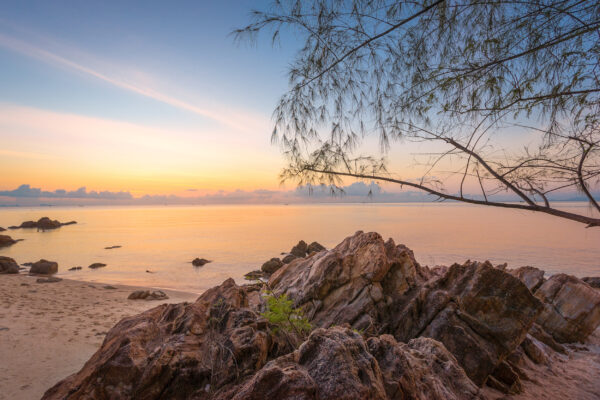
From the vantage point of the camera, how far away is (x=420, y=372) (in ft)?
11.2

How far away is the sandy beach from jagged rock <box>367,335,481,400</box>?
22.3 feet

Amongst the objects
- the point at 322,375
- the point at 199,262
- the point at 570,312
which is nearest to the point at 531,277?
the point at 570,312

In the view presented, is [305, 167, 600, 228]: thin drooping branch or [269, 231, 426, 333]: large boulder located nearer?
[305, 167, 600, 228]: thin drooping branch

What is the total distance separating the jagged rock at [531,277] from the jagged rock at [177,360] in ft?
28.5

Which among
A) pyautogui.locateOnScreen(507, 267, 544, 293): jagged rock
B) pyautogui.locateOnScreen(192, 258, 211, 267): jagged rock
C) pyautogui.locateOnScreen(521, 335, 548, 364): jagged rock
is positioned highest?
pyautogui.locateOnScreen(507, 267, 544, 293): jagged rock

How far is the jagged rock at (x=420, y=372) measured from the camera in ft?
9.81

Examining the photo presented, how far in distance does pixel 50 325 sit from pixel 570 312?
50.3 feet

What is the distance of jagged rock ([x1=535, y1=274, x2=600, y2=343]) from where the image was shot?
7996 millimetres

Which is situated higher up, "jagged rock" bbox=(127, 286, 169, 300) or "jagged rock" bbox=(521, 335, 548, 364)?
"jagged rock" bbox=(521, 335, 548, 364)

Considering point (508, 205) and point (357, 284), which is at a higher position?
point (508, 205)

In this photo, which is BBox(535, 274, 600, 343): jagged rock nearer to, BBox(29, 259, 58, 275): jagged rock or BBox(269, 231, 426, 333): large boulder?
BBox(269, 231, 426, 333): large boulder

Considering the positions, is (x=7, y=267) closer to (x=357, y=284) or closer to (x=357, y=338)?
(x=357, y=284)

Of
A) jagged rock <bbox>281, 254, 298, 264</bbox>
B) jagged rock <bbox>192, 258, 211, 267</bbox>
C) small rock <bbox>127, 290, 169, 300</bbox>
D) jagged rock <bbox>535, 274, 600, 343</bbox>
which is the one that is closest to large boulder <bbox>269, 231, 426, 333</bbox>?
jagged rock <bbox>535, 274, 600, 343</bbox>

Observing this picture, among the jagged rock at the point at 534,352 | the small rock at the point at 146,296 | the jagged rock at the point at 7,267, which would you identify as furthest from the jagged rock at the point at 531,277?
the jagged rock at the point at 7,267
